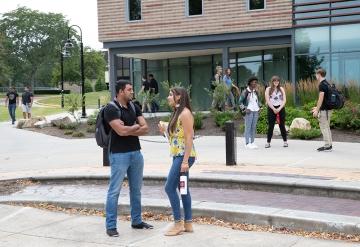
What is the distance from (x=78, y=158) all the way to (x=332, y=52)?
10.8 meters

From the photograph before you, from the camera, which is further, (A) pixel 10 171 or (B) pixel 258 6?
(B) pixel 258 6

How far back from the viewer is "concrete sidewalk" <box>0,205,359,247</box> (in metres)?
6.33

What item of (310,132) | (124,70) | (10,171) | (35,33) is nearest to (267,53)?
(310,132)

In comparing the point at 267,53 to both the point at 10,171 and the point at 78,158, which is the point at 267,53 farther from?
the point at 10,171

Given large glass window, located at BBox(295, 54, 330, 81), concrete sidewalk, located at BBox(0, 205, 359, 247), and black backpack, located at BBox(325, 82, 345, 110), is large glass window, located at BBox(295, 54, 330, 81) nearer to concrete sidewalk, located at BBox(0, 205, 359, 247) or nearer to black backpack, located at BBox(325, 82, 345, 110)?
black backpack, located at BBox(325, 82, 345, 110)

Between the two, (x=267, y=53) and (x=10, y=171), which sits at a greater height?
(x=267, y=53)

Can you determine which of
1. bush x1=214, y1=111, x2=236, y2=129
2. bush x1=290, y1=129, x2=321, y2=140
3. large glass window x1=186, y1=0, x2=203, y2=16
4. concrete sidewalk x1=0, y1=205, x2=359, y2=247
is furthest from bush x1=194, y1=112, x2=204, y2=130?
concrete sidewalk x1=0, y1=205, x2=359, y2=247

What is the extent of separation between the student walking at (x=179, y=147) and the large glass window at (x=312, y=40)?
15.3 metres

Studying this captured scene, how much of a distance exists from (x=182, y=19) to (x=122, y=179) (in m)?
17.9

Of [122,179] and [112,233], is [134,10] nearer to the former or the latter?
[122,179]

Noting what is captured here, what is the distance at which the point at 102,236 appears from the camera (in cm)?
690

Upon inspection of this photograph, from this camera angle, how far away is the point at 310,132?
1559cm

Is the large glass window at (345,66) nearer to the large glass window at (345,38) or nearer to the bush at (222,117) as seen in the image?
the large glass window at (345,38)

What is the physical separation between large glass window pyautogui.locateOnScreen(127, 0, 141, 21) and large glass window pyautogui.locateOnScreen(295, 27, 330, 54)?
23.1ft
